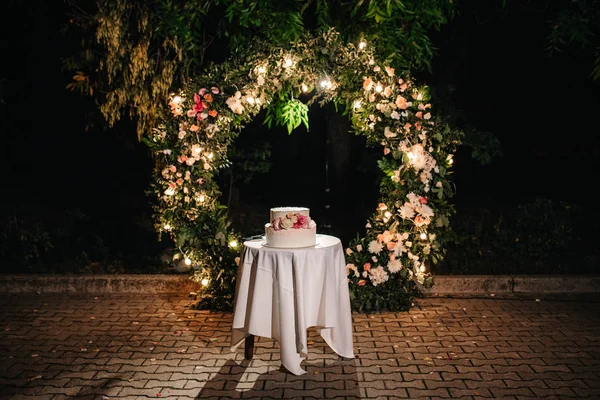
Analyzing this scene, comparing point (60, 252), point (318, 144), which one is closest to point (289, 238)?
point (60, 252)

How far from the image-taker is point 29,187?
1398cm

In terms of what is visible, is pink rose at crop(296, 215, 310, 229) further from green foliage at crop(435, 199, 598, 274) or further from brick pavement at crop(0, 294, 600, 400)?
green foliage at crop(435, 199, 598, 274)

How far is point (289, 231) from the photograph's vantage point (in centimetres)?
574

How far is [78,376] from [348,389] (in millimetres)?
2387

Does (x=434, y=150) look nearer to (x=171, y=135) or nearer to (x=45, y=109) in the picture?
(x=171, y=135)

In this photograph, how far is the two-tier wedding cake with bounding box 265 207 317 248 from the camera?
5.75 metres

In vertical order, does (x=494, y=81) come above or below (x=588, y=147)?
above

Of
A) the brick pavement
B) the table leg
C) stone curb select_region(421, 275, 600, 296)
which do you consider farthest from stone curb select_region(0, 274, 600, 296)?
the table leg

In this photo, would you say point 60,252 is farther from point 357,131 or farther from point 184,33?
point 357,131

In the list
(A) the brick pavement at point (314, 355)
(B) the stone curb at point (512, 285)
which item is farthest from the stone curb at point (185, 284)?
(A) the brick pavement at point (314, 355)

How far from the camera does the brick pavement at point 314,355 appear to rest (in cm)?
525

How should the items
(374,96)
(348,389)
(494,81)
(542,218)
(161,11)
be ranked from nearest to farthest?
(348,389)
(374,96)
(161,11)
(542,218)
(494,81)

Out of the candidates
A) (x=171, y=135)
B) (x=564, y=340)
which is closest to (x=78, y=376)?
(x=171, y=135)

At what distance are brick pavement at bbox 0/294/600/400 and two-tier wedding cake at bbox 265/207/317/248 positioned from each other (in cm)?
113
